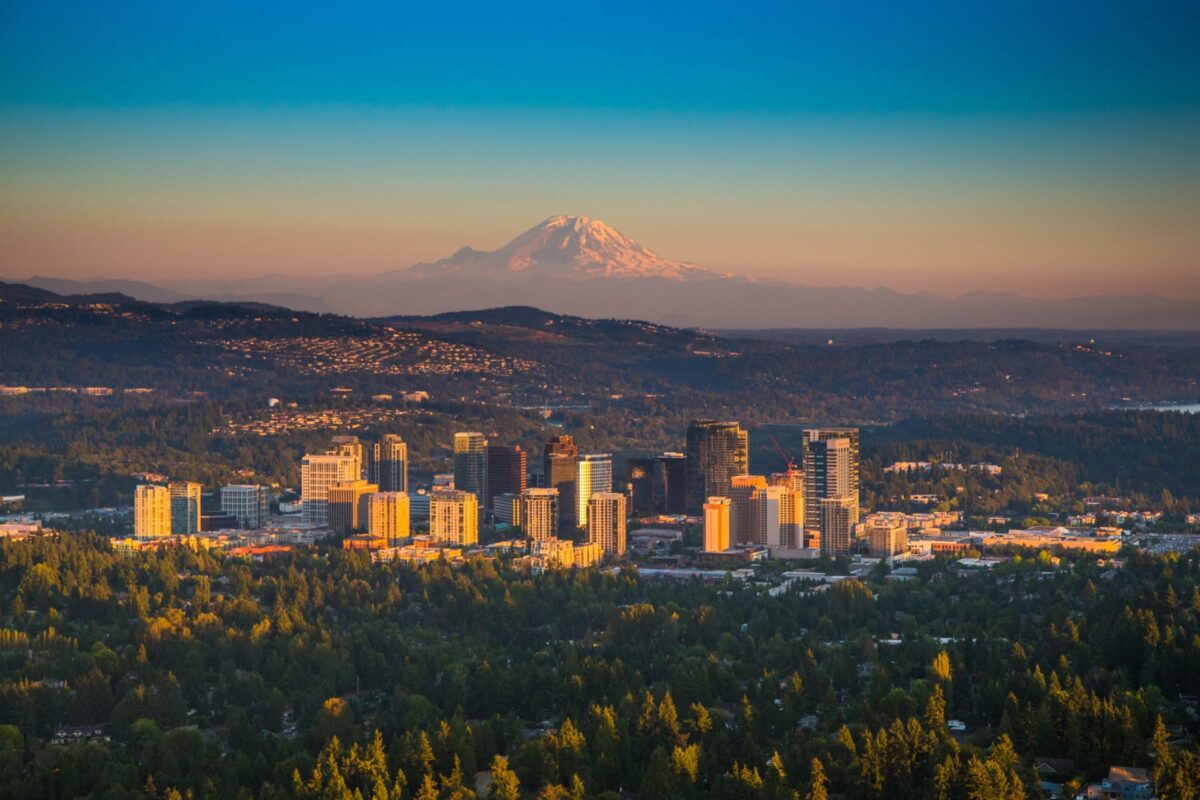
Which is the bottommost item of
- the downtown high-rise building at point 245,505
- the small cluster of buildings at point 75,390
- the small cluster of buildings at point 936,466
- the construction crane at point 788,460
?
the downtown high-rise building at point 245,505

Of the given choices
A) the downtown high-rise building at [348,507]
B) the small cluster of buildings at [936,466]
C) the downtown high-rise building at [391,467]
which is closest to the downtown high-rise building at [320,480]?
the downtown high-rise building at [348,507]

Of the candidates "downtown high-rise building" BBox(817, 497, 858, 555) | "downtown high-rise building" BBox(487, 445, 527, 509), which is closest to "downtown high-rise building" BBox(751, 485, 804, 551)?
"downtown high-rise building" BBox(817, 497, 858, 555)

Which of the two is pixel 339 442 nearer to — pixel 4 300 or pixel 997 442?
pixel 997 442

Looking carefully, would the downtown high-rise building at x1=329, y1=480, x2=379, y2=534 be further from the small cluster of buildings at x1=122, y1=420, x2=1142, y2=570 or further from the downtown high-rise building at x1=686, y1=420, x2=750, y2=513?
the downtown high-rise building at x1=686, y1=420, x2=750, y2=513

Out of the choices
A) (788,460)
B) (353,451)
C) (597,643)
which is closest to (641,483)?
(353,451)

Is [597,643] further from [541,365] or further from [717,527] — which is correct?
[541,365]

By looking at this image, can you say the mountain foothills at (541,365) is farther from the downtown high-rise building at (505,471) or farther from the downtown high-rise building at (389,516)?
the downtown high-rise building at (389,516)

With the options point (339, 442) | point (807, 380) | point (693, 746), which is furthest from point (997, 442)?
point (693, 746)
